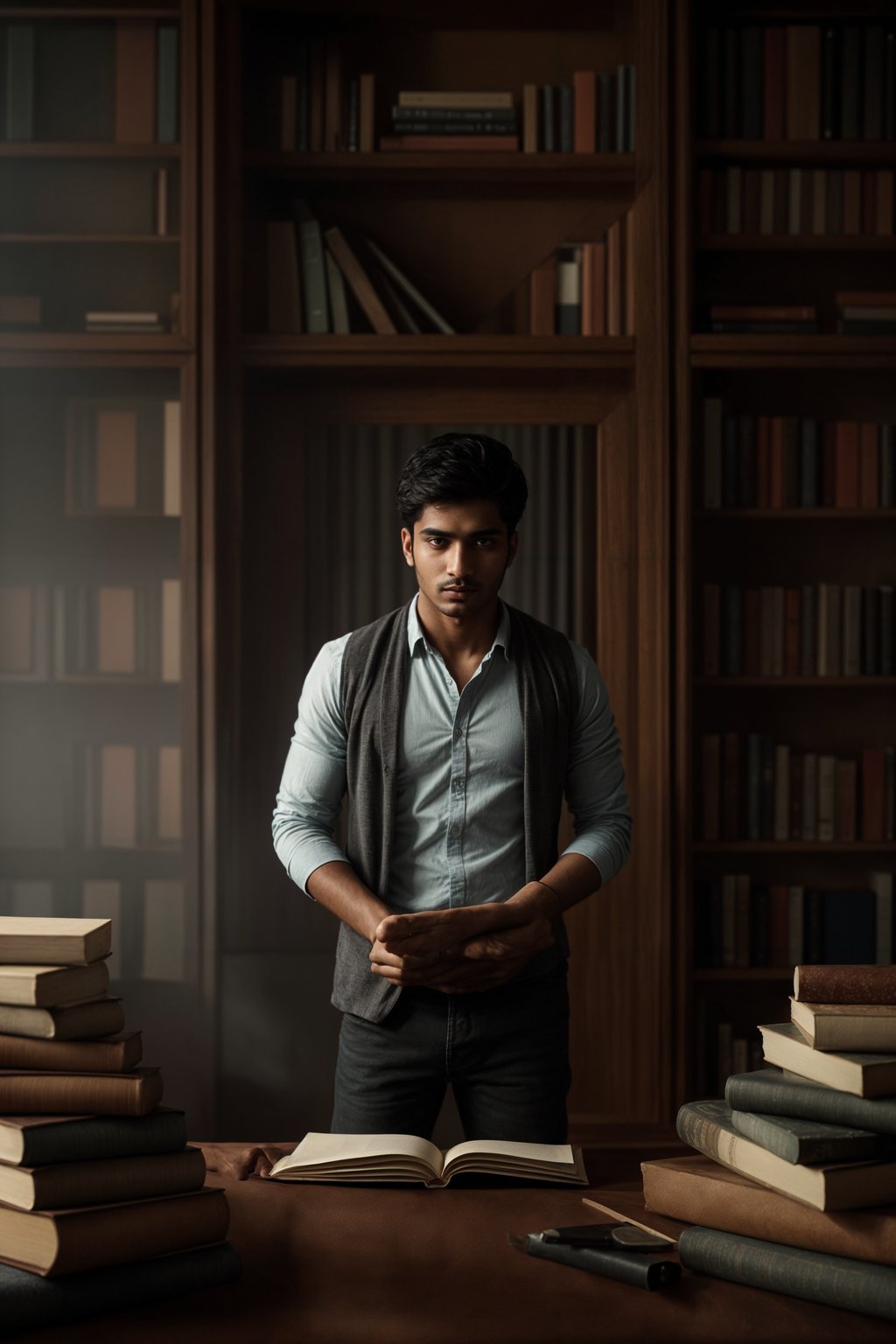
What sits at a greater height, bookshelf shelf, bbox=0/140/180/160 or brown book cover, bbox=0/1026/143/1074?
bookshelf shelf, bbox=0/140/180/160

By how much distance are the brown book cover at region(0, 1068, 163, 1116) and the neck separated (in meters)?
1.03

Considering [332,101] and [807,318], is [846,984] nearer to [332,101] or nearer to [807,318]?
[807,318]

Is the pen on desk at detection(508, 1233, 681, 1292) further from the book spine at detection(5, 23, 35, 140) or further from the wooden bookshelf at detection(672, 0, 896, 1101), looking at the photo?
the book spine at detection(5, 23, 35, 140)

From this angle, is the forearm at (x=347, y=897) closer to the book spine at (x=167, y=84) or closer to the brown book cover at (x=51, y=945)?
the brown book cover at (x=51, y=945)

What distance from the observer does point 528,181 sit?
3.08 m

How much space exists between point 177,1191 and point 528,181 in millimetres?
2681

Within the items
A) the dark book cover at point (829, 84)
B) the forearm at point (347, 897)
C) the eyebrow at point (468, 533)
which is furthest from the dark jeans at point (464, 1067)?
the dark book cover at point (829, 84)

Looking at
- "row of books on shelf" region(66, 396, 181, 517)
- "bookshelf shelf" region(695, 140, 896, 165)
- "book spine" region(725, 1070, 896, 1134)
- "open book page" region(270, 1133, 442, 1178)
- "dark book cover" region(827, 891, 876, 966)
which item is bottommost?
"dark book cover" region(827, 891, 876, 966)

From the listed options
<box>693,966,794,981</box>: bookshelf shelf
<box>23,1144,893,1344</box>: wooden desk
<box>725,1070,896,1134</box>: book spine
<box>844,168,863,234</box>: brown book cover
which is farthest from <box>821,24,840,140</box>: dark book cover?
<box>23,1144,893,1344</box>: wooden desk

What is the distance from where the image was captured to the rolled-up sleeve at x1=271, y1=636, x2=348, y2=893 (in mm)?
1932

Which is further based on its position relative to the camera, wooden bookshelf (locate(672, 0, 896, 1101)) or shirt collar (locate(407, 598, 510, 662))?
wooden bookshelf (locate(672, 0, 896, 1101))

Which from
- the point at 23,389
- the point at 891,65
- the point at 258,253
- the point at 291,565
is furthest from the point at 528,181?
the point at 23,389

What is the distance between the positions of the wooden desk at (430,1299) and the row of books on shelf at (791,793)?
76.7 inches

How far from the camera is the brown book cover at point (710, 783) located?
3.08 metres
